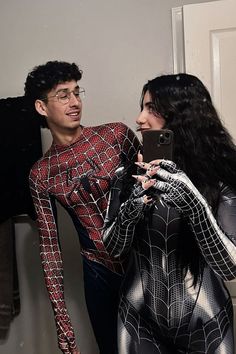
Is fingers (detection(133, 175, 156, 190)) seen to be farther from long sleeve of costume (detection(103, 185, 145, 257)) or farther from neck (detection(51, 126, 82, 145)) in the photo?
neck (detection(51, 126, 82, 145))

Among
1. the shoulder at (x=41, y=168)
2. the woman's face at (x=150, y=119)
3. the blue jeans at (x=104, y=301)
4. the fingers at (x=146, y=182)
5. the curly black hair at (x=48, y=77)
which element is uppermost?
the curly black hair at (x=48, y=77)

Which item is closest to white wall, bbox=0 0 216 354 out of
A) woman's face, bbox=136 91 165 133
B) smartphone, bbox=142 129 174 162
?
woman's face, bbox=136 91 165 133

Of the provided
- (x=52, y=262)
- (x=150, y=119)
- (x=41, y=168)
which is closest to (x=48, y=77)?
(x=41, y=168)

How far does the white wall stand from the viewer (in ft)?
4.90

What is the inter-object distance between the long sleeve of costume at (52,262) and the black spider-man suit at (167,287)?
313 millimetres

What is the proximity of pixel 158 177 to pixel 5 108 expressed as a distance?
2.99 feet

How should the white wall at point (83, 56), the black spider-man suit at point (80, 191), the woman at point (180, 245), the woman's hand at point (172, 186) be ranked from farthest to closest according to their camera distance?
the white wall at point (83, 56)
the black spider-man suit at point (80, 191)
the woman at point (180, 245)
the woman's hand at point (172, 186)

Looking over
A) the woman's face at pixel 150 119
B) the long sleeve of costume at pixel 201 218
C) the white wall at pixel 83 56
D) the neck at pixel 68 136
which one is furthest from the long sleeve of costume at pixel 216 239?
the white wall at pixel 83 56

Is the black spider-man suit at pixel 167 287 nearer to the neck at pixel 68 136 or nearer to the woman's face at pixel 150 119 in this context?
the woman's face at pixel 150 119

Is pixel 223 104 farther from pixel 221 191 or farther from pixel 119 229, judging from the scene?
pixel 119 229

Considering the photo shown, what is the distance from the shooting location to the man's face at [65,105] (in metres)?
1.23

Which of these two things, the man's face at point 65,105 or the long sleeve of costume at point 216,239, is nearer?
the long sleeve of costume at point 216,239

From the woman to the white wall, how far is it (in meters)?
0.58

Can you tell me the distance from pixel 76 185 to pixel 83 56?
587mm
